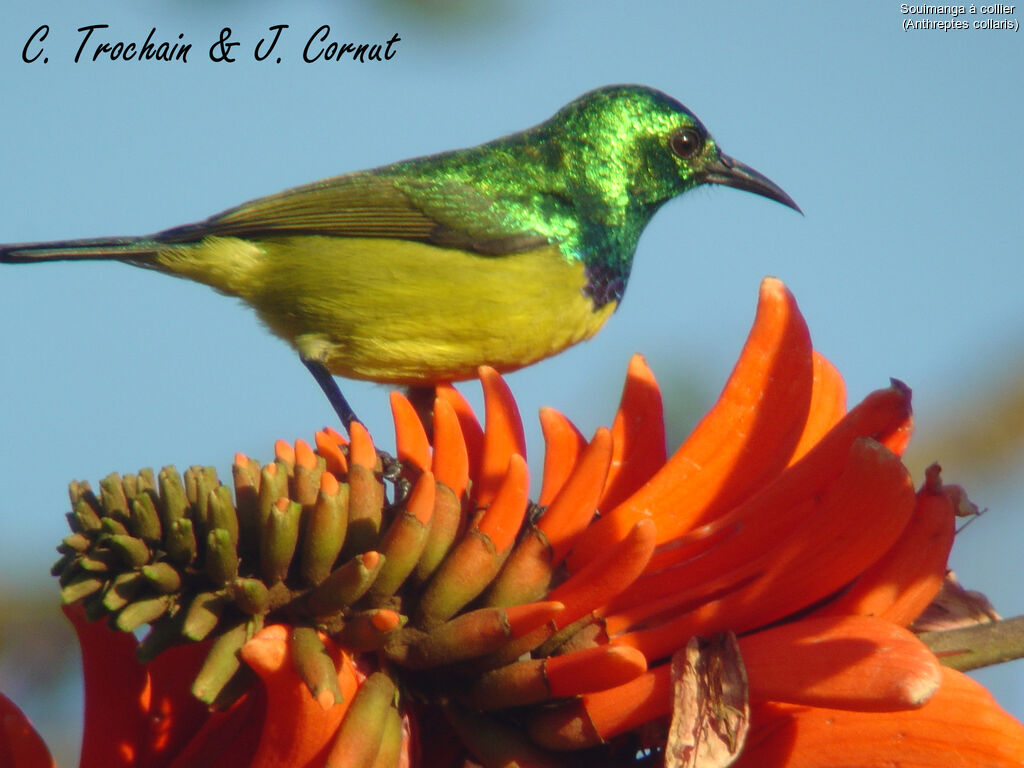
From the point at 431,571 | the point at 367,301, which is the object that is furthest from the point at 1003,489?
the point at 431,571

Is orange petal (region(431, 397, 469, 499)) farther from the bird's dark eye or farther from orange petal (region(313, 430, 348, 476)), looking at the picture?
the bird's dark eye

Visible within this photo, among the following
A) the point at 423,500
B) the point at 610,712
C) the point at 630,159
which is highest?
the point at 630,159

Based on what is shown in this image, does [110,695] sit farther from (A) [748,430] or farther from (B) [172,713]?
(A) [748,430]

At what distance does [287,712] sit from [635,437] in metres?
0.89

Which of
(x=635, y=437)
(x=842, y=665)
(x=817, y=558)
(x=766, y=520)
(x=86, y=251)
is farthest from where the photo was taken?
(x=86, y=251)

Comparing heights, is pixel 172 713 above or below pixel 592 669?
below

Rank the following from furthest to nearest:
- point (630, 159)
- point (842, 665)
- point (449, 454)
Result: 1. point (630, 159)
2. point (449, 454)
3. point (842, 665)

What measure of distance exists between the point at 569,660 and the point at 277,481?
19.8 inches

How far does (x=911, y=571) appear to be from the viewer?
1799 mm

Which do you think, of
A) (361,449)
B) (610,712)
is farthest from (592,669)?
(361,449)

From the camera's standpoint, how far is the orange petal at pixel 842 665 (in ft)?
4.82

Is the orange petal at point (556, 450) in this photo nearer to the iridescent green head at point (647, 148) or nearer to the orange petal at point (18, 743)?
the orange petal at point (18, 743)

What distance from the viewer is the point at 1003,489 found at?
16.9 ft

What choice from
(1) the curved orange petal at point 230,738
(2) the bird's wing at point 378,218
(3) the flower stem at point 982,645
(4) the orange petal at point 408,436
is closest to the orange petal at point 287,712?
(1) the curved orange petal at point 230,738
